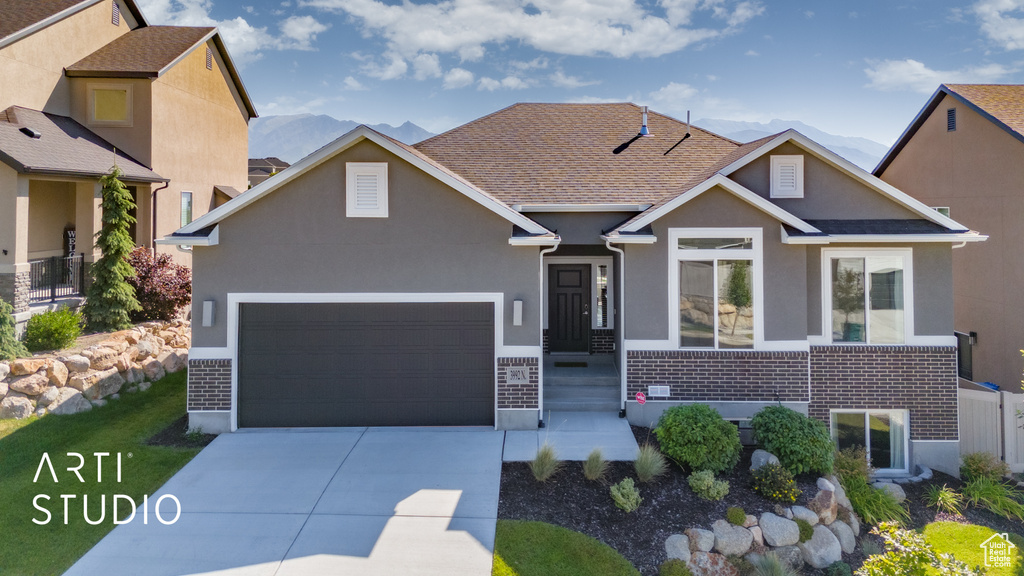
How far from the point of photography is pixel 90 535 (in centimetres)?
698

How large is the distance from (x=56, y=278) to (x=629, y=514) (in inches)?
587

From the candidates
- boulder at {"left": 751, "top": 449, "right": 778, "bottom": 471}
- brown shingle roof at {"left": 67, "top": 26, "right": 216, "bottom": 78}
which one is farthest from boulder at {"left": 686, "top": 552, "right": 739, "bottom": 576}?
brown shingle roof at {"left": 67, "top": 26, "right": 216, "bottom": 78}

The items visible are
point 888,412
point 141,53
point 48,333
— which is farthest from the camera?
point 141,53

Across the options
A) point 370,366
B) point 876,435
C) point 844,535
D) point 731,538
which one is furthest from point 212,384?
point 876,435

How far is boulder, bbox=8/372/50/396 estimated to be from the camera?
10320mm

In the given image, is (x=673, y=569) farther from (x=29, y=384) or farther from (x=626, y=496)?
(x=29, y=384)

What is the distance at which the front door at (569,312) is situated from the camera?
13.7 metres

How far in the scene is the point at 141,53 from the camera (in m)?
19.2

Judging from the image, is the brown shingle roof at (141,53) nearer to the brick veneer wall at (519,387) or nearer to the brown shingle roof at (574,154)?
the brown shingle roof at (574,154)

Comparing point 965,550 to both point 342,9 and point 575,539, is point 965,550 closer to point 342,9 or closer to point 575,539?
point 575,539

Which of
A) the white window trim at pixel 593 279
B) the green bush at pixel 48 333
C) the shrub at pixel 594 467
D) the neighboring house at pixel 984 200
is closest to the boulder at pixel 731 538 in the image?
the shrub at pixel 594 467

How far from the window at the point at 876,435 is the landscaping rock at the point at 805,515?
11.2 ft

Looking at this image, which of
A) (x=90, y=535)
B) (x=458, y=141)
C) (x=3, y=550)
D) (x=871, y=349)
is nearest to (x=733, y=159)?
(x=871, y=349)

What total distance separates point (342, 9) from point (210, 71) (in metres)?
6.30
